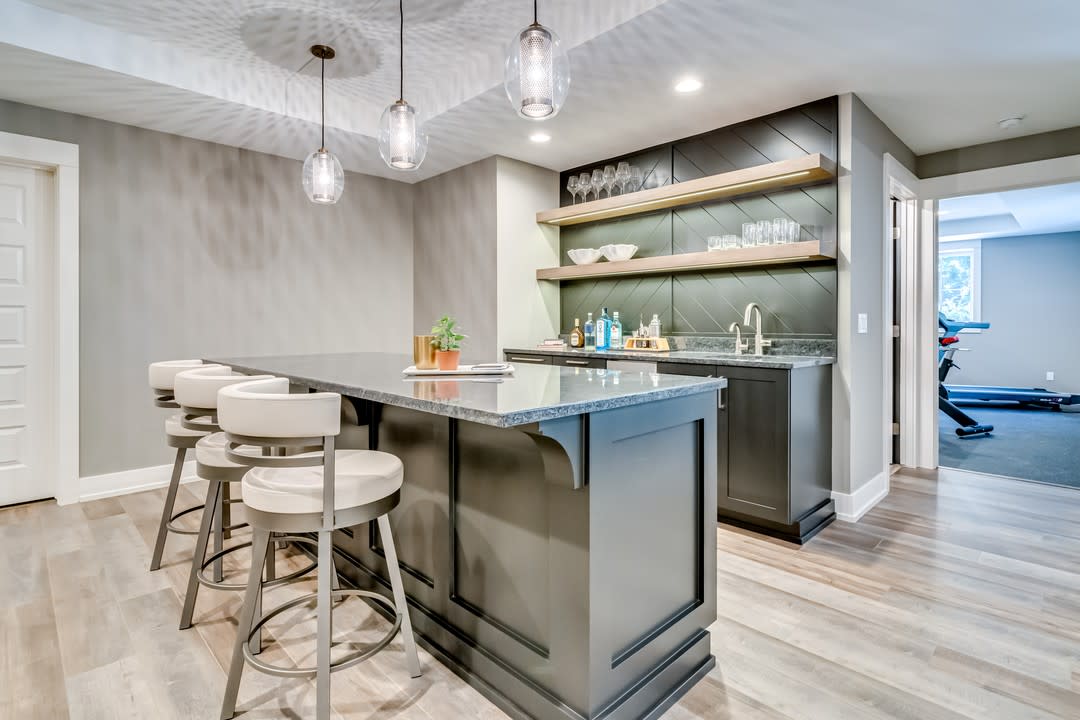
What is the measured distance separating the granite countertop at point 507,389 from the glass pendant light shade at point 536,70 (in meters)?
0.93

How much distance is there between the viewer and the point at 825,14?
240cm

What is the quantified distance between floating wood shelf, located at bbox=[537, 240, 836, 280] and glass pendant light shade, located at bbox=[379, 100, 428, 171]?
1.93 metres

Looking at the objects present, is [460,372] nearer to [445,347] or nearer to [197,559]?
[445,347]

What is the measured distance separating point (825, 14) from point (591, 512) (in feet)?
7.83

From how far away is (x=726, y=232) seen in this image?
3.84 m

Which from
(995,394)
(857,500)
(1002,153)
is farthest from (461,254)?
(995,394)

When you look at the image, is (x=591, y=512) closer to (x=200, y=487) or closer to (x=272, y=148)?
(x=200, y=487)

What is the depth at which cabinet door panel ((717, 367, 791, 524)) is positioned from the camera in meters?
2.90

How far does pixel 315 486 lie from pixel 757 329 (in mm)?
2908

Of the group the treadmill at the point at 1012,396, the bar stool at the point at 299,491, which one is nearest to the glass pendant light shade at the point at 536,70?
the bar stool at the point at 299,491

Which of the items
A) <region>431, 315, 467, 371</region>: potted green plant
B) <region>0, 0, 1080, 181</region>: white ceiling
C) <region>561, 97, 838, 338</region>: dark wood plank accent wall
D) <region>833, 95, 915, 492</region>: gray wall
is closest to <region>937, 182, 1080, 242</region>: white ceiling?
<region>833, 95, 915, 492</region>: gray wall

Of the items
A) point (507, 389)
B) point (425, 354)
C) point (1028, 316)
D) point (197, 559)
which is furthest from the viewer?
point (1028, 316)

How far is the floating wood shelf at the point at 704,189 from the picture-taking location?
319 cm

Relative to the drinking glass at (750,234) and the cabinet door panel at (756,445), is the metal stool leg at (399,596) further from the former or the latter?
the drinking glass at (750,234)
